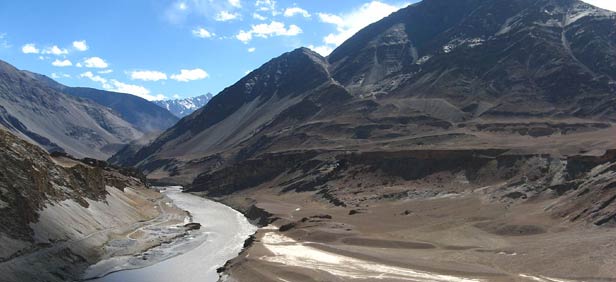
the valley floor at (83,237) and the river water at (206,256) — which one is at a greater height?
the valley floor at (83,237)

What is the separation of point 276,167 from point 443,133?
4989 cm

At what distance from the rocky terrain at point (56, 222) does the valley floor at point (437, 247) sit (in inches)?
626

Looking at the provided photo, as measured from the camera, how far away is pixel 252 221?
115625 millimetres

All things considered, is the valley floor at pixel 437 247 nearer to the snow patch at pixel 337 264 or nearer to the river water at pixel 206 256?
the snow patch at pixel 337 264

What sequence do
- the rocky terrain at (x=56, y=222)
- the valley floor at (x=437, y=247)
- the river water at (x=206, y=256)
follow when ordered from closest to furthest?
the valley floor at (x=437, y=247)
the rocky terrain at (x=56, y=222)
the river water at (x=206, y=256)

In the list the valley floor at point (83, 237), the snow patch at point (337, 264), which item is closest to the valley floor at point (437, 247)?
the snow patch at point (337, 264)

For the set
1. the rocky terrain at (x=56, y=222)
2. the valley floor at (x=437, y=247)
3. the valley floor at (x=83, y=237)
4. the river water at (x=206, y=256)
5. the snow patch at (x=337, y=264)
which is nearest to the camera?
the valley floor at (x=437, y=247)

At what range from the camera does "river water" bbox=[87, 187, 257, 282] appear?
203 ft

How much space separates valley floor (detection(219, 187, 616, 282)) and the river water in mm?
3391

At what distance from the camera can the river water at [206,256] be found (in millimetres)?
61875

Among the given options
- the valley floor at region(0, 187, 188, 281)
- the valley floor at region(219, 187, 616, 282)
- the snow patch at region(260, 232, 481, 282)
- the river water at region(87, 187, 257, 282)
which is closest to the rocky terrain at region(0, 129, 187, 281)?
the valley floor at region(0, 187, 188, 281)

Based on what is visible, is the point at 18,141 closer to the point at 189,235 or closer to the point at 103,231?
the point at 103,231

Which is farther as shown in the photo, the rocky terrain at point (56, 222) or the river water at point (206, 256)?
the river water at point (206, 256)

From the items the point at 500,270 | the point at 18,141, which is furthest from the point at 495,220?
the point at 18,141
